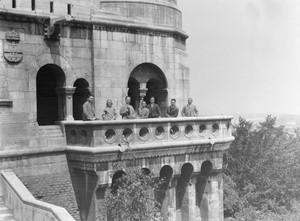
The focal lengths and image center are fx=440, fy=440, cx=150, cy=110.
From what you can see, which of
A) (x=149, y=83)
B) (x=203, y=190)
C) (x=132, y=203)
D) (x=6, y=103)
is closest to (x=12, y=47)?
(x=6, y=103)

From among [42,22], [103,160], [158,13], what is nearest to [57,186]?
[103,160]

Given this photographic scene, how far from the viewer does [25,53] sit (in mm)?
14922

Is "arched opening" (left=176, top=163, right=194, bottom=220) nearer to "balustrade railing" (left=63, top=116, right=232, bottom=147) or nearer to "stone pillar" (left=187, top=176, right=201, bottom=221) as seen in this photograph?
"stone pillar" (left=187, top=176, right=201, bottom=221)

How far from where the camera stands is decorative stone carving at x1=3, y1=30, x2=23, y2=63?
1447 centimetres

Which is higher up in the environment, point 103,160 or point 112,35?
point 112,35

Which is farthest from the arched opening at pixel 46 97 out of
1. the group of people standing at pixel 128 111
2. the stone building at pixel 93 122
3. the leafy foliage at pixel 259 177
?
the leafy foliage at pixel 259 177

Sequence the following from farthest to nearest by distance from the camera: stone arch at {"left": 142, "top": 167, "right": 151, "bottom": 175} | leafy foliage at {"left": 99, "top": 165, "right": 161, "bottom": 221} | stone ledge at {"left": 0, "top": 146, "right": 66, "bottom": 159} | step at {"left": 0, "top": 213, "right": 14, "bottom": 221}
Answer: stone arch at {"left": 142, "top": 167, "right": 151, "bottom": 175}
stone ledge at {"left": 0, "top": 146, "right": 66, "bottom": 159}
leafy foliage at {"left": 99, "top": 165, "right": 161, "bottom": 221}
step at {"left": 0, "top": 213, "right": 14, "bottom": 221}

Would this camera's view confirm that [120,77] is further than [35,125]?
Yes

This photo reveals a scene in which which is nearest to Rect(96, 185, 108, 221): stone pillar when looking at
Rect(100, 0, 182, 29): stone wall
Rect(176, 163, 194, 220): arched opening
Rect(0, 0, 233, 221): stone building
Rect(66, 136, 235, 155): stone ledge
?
Rect(0, 0, 233, 221): stone building

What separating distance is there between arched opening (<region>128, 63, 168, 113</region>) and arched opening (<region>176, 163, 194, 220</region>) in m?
3.57

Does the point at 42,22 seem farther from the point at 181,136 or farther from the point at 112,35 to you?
the point at 181,136

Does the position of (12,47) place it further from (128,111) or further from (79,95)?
(128,111)

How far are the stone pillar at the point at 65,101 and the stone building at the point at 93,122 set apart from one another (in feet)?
0.12

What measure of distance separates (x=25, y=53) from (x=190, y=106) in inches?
260
